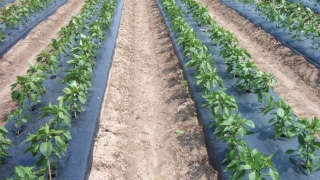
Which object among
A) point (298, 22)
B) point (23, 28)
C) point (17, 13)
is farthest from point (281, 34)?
point (17, 13)

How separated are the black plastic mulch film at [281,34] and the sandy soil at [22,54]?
294 inches

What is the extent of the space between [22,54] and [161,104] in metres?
5.01

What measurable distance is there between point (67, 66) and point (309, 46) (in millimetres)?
6671

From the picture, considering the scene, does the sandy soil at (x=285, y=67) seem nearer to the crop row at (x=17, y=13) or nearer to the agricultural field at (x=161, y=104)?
the agricultural field at (x=161, y=104)

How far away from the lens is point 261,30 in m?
9.74

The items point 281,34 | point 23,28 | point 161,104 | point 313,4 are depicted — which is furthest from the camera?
point 313,4

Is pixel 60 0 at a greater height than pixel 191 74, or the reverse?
pixel 60 0

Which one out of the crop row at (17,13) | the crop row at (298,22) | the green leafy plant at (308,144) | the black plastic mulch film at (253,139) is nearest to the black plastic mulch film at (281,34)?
the crop row at (298,22)

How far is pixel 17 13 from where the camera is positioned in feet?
32.8

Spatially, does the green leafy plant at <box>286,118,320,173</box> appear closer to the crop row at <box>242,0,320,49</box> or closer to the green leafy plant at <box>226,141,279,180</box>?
the green leafy plant at <box>226,141,279,180</box>

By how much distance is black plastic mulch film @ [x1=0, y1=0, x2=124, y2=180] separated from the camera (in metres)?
3.47

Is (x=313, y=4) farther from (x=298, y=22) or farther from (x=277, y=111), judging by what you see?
(x=277, y=111)

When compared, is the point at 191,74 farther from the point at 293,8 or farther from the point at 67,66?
the point at 293,8

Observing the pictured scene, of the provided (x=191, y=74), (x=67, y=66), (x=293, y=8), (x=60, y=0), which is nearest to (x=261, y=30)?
(x=293, y=8)
